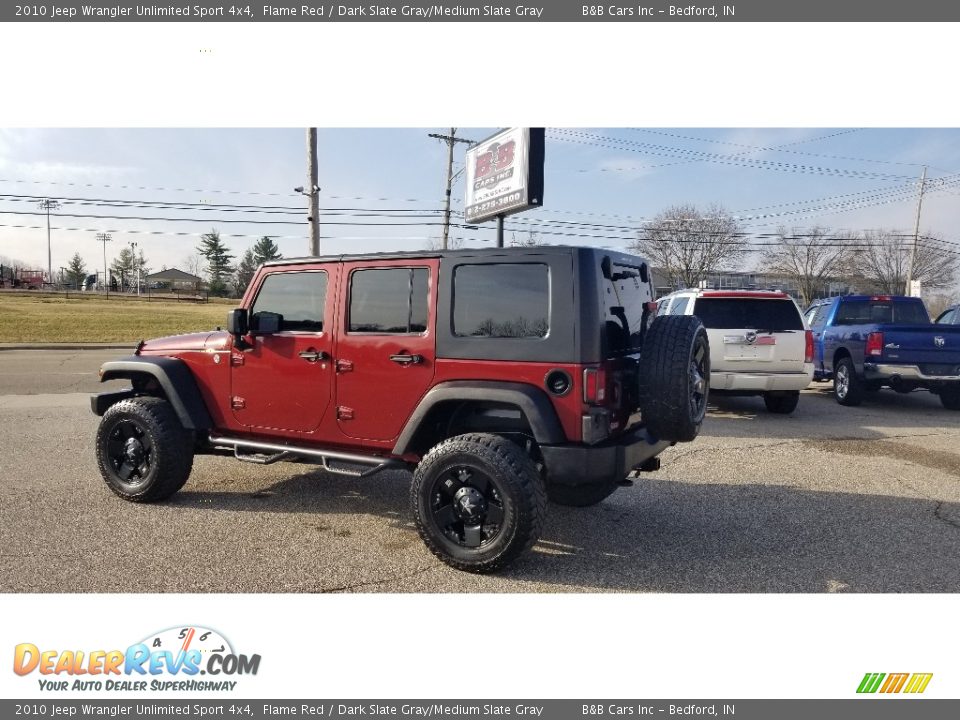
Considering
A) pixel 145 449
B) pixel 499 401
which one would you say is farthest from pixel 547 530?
pixel 145 449

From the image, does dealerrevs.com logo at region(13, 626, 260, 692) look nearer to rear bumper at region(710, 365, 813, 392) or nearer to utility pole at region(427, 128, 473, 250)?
rear bumper at region(710, 365, 813, 392)

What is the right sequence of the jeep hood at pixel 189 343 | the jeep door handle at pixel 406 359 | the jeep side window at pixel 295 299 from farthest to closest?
the jeep hood at pixel 189 343
the jeep side window at pixel 295 299
the jeep door handle at pixel 406 359

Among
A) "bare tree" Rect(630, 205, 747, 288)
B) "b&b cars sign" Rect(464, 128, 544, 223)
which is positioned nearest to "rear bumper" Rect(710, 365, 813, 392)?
"b&b cars sign" Rect(464, 128, 544, 223)

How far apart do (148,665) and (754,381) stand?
25.4ft

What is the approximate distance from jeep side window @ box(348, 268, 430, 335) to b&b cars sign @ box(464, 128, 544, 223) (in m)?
15.7

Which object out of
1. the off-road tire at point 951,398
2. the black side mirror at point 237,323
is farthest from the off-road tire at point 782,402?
the black side mirror at point 237,323

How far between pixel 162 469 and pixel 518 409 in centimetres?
284

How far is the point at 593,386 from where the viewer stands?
11.1ft

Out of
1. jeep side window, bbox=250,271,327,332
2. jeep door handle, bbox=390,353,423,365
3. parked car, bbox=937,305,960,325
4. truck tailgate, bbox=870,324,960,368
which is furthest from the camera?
parked car, bbox=937,305,960,325

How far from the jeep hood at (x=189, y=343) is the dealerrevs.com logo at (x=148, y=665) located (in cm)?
240

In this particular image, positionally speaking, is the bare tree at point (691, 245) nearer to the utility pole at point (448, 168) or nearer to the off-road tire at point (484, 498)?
the utility pole at point (448, 168)

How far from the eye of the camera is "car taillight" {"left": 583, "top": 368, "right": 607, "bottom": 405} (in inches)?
133

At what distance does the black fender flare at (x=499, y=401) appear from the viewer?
3.40 metres

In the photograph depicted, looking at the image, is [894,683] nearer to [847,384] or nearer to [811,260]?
[847,384]
